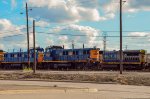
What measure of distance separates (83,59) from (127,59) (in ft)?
24.4

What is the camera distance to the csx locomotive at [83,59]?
60094mm

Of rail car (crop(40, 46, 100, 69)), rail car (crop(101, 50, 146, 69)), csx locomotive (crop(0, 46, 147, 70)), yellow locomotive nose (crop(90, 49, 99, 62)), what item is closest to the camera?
rail car (crop(101, 50, 146, 69))

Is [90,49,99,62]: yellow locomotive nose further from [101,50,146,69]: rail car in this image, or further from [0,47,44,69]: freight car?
[0,47,44,69]: freight car

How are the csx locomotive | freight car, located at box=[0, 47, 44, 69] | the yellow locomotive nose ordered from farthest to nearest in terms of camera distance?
freight car, located at box=[0, 47, 44, 69] → the yellow locomotive nose → the csx locomotive

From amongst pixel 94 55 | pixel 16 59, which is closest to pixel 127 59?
pixel 94 55

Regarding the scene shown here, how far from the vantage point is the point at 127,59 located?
60312mm

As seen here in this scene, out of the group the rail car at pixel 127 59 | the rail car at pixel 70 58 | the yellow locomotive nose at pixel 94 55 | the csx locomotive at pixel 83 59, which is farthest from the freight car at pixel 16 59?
the rail car at pixel 127 59

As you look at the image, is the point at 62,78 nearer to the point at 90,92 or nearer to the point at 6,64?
the point at 90,92

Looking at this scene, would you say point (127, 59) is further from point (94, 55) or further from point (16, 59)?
point (16, 59)

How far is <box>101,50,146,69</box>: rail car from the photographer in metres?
59.6

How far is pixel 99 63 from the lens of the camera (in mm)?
62375

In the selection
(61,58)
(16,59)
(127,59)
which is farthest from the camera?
(16,59)

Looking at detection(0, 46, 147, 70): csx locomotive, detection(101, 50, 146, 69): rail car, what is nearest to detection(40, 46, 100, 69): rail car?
detection(0, 46, 147, 70): csx locomotive

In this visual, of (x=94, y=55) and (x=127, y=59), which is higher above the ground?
(x=94, y=55)
